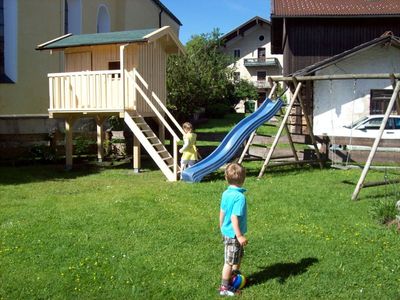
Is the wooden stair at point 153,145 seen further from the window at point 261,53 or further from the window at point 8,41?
the window at point 261,53

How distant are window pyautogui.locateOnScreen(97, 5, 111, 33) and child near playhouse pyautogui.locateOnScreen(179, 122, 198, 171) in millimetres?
15501

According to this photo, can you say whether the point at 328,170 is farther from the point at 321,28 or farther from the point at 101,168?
the point at 321,28

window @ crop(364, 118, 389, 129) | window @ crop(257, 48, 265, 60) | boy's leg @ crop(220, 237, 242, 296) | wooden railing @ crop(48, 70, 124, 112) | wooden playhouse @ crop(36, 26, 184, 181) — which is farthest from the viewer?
window @ crop(257, 48, 265, 60)

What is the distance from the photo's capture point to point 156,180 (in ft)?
44.1

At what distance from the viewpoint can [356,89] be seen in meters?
25.0

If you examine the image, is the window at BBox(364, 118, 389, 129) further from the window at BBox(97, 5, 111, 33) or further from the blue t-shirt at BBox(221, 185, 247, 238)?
the window at BBox(97, 5, 111, 33)

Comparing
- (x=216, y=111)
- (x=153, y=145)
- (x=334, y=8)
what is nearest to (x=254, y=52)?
(x=216, y=111)

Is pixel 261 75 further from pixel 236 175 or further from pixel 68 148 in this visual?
pixel 236 175

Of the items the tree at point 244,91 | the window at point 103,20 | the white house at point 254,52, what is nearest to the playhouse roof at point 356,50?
the window at point 103,20

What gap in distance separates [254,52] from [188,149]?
6017cm

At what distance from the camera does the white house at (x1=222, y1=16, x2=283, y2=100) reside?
69.2m

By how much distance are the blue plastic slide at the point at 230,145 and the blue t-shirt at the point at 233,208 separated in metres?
7.01

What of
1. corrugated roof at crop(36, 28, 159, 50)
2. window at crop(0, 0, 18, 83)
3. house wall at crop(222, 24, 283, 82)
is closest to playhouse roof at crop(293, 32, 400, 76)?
corrugated roof at crop(36, 28, 159, 50)

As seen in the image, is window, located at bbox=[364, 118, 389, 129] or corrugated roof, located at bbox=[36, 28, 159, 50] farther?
window, located at bbox=[364, 118, 389, 129]
